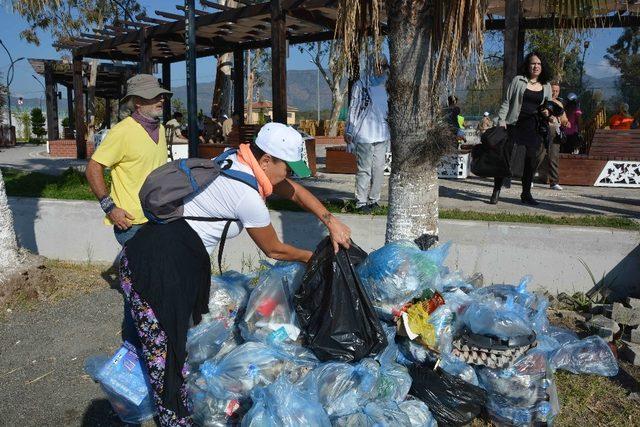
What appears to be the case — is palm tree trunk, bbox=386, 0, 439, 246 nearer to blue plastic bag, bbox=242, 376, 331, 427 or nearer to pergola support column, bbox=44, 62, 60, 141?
blue plastic bag, bbox=242, 376, 331, 427

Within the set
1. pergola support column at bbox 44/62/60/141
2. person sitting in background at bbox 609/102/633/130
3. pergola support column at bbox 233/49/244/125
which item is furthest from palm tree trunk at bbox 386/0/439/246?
pergola support column at bbox 44/62/60/141

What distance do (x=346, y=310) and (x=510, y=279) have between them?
8.32 feet

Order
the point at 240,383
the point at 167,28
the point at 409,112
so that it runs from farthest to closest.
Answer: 1. the point at 167,28
2. the point at 409,112
3. the point at 240,383

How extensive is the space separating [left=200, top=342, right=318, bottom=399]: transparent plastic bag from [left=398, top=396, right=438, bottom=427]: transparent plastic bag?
1.73ft

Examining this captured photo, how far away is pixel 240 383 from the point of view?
291 cm

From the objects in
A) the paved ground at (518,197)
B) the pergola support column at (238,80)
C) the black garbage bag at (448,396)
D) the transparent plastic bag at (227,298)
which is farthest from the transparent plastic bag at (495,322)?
the pergola support column at (238,80)

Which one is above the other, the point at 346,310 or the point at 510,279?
the point at 346,310

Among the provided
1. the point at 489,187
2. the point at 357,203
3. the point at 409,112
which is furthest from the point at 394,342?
the point at 489,187

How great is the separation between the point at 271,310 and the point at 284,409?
0.79 meters

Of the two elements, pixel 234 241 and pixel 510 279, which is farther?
pixel 234 241

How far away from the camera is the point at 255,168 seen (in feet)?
9.16

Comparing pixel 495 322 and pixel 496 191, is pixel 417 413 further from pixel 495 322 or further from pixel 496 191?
pixel 496 191

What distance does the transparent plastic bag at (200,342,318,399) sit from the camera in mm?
2904

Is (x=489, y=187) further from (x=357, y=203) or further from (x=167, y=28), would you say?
(x=167, y=28)
